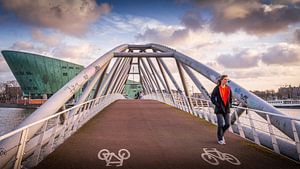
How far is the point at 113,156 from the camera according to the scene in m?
6.52

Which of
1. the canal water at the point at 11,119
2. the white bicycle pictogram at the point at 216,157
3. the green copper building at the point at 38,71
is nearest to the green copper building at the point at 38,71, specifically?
the green copper building at the point at 38,71

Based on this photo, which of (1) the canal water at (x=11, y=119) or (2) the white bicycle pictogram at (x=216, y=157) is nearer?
(2) the white bicycle pictogram at (x=216, y=157)

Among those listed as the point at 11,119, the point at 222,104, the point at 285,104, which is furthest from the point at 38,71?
the point at 222,104

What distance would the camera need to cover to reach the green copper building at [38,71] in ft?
224

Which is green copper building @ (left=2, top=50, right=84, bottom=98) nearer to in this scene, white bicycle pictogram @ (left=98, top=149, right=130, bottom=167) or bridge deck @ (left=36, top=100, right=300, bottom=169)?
bridge deck @ (left=36, top=100, right=300, bottom=169)

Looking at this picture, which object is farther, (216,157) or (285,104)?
(285,104)

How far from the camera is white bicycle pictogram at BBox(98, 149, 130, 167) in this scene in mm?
6004

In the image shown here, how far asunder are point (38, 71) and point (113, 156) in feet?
234

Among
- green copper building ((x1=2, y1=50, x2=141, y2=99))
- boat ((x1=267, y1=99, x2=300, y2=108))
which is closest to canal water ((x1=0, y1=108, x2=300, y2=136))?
boat ((x1=267, y1=99, x2=300, y2=108))

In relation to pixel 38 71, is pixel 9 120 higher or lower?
lower

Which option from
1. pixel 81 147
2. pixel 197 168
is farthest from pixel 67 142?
pixel 197 168

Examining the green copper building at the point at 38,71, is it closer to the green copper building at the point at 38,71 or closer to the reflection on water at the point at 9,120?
the green copper building at the point at 38,71

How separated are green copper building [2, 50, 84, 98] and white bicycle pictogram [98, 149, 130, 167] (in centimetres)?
6741

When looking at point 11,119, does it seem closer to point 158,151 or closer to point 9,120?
point 9,120
